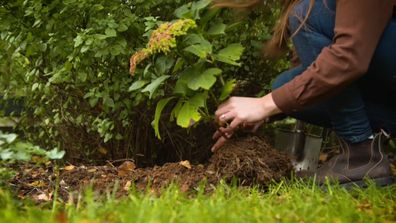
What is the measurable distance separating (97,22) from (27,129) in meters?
1.42

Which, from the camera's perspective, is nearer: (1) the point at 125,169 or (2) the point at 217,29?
(2) the point at 217,29

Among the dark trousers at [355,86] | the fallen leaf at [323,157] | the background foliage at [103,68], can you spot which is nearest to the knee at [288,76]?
the dark trousers at [355,86]

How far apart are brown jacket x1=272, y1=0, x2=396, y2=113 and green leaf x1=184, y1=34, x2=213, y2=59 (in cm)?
36

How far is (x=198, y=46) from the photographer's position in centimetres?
212

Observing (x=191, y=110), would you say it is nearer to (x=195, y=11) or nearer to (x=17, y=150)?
(x=195, y=11)

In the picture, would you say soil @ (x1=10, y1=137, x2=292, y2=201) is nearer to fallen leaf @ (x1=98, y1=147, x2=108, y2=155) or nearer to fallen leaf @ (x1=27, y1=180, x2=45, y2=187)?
fallen leaf @ (x1=27, y1=180, x2=45, y2=187)

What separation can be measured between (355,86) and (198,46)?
0.67 meters

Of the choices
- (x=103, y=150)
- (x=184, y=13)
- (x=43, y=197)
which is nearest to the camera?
(x=43, y=197)

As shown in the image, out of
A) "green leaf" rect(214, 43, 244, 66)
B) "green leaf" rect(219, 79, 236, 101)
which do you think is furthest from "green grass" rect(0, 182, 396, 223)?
"green leaf" rect(214, 43, 244, 66)

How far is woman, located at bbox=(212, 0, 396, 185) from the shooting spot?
1.97m

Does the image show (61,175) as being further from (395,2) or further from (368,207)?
(395,2)

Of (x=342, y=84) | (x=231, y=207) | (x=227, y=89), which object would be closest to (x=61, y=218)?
(x=231, y=207)

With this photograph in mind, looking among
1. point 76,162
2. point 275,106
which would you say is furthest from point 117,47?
point 76,162

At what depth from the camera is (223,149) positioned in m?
2.43
